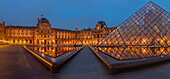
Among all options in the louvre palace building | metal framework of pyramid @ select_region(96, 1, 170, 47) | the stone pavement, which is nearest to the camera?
the stone pavement

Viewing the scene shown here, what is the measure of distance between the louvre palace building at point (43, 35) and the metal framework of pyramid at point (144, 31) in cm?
2566

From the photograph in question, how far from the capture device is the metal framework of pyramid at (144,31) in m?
12.8

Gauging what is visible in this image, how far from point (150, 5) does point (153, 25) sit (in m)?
6.33

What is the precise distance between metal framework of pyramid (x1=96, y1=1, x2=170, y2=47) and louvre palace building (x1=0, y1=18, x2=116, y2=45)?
2566 cm

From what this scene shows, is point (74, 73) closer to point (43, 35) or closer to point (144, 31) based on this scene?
point (144, 31)

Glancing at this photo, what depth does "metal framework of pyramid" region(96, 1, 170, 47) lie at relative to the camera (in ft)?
41.9

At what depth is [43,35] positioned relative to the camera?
47750mm

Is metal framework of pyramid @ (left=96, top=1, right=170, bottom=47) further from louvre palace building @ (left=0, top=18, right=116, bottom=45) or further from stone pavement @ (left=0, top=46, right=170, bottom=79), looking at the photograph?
louvre palace building @ (left=0, top=18, right=116, bottom=45)

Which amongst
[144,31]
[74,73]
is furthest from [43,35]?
[74,73]

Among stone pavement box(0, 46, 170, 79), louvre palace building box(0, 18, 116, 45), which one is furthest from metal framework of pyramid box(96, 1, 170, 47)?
louvre palace building box(0, 18, 116, 45)

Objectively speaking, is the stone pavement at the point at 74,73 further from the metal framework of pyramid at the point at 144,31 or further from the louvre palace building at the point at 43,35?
the louvre palace building at the point at 43,35

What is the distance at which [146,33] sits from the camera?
43.7 ft

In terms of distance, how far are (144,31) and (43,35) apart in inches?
1896

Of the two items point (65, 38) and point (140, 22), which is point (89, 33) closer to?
point (65, 38)
